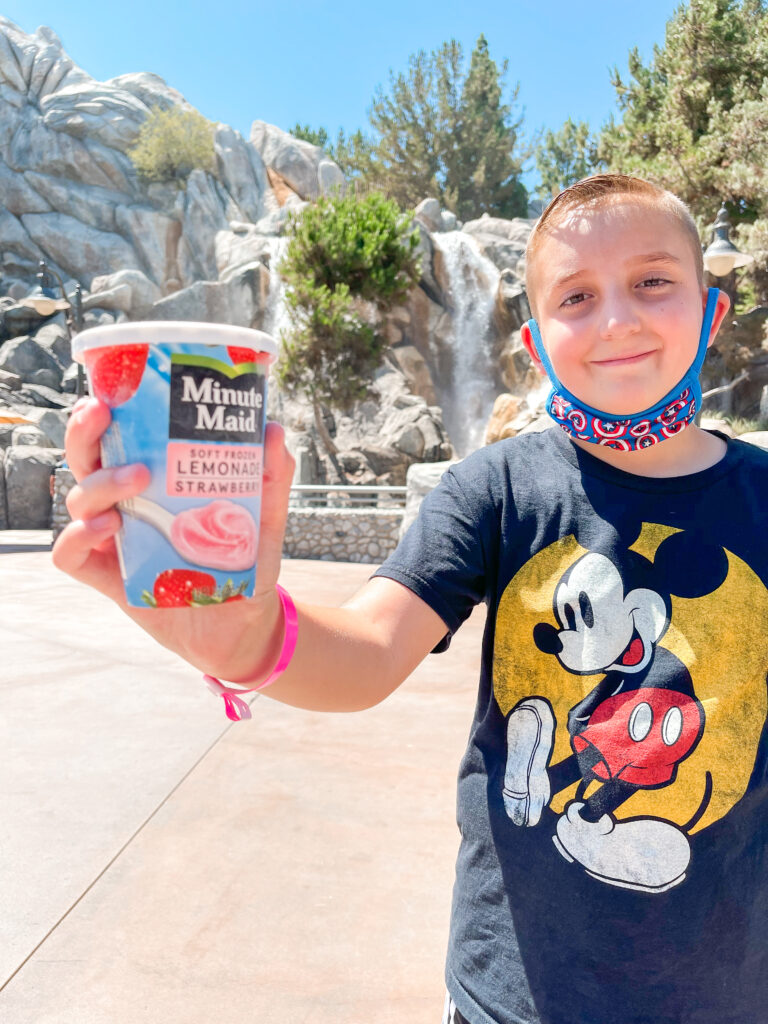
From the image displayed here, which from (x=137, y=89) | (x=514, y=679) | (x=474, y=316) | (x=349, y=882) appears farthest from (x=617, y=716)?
(x=137, y=89)

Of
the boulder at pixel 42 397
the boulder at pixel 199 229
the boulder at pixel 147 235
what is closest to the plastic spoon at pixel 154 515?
the boulder at pixel 42 397

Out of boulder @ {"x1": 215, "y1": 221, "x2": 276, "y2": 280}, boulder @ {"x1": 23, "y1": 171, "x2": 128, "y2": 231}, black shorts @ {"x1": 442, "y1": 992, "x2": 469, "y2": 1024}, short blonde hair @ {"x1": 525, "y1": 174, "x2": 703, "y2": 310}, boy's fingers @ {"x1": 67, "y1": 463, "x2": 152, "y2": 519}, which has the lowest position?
black shorts @ {"x1": 442, "y1": 992, "x2": 469, "y2": 1024}

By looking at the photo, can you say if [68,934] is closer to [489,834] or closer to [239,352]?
[489,834]

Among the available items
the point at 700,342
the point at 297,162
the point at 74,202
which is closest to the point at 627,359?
the point at 700,342

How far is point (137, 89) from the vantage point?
3434 centimetres

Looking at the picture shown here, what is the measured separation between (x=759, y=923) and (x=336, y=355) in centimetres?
1553

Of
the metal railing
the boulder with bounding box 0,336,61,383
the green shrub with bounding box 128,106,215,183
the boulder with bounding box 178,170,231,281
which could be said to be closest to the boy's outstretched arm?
the metal railing

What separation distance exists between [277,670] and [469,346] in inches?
887

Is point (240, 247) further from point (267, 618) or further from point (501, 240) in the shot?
point (267, 618)

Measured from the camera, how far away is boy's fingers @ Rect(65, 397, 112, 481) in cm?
76

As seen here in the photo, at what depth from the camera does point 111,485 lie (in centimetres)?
74

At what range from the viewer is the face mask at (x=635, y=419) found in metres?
1.11

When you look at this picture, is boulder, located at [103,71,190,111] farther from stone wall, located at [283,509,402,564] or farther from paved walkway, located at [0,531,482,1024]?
paved walkway, located at [0,531,482,1024]

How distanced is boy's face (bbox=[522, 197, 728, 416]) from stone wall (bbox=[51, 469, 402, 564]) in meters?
9.74
